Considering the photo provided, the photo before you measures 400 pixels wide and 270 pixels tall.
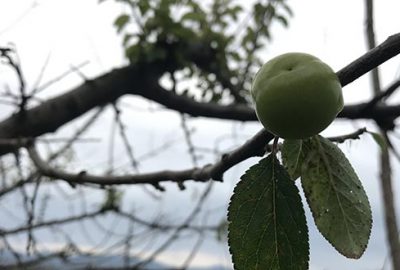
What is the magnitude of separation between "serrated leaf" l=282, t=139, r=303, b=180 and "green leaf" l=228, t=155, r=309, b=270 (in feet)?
0.14

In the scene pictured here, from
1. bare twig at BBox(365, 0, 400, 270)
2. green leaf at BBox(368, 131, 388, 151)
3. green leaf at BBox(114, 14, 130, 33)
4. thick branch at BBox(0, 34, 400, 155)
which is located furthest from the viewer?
green leaf at BBox(114, 14, 130, 33)

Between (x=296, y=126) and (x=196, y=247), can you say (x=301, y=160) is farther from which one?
(x=196, y=247)

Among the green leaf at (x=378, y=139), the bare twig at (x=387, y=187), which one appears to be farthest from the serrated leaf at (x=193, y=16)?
the green leaf at (x=378, y=139)

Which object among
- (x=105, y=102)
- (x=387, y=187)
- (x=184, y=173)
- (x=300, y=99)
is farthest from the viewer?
(x=105, y=102)

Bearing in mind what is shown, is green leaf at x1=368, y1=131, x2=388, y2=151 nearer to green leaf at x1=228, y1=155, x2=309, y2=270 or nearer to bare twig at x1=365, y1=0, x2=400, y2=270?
green leaf at x1=228, y1=155, x2=309, y2=270

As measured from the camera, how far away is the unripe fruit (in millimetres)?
330

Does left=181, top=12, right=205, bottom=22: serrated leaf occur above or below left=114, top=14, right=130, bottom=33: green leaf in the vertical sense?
above

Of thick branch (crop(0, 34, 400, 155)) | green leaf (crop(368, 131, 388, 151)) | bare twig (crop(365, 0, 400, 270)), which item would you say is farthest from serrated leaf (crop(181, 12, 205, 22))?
green leaf (crop(368, 131, 388, 151))

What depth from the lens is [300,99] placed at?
1.09ft

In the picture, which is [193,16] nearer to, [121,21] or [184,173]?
[121,21]

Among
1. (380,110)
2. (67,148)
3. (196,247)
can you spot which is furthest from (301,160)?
(67,148)

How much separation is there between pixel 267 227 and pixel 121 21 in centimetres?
138

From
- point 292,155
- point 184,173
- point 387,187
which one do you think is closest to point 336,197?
point 292,155

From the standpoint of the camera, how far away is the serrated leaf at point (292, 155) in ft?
1.40
